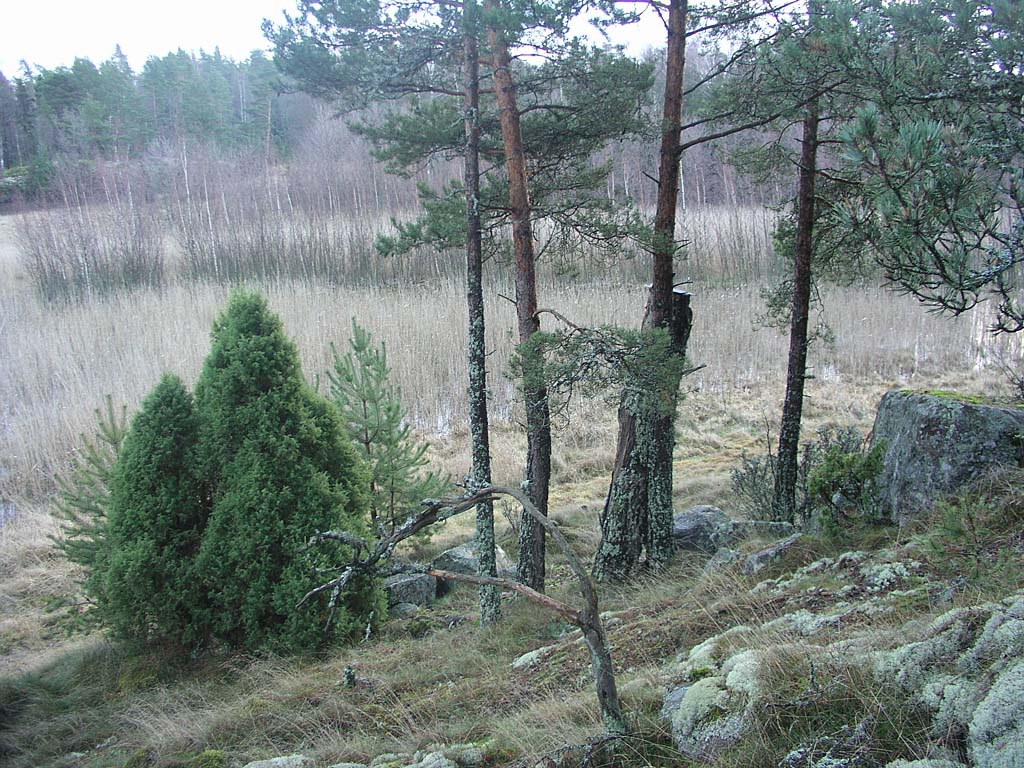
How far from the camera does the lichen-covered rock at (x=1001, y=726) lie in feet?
5.62

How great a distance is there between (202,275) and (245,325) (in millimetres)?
13030

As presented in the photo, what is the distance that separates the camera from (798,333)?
→ 24.0 feet

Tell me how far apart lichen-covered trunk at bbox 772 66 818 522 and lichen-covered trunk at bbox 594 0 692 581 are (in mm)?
1368

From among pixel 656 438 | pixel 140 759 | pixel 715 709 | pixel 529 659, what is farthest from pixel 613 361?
pixel 140 759

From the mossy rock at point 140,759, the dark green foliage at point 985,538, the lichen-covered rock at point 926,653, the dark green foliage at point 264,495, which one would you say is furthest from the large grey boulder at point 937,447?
the mossy rock at point 140,759

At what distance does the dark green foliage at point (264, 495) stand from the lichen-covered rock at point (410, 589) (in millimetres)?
1368

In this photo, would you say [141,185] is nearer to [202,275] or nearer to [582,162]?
[202,275]

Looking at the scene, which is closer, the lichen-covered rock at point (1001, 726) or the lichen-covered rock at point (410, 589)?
the lichen-covered rock at point (1001, 726)

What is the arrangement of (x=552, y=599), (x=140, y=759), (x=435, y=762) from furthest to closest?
(x=140, y=759)
(x=435, y=762)
(x=552, y=599)

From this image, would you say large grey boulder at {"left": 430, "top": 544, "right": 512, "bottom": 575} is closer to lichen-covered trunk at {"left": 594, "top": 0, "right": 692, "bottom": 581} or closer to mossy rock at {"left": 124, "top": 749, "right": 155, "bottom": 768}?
lichen-covered trunk at {"left": 594, "top": 0, "right": 692, "bottom": 581}

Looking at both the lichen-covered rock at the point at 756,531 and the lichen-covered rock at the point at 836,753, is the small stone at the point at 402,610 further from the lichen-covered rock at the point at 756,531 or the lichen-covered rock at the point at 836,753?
the lichen-covered rock at the point at 836,753

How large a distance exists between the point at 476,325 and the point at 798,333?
11.5ft

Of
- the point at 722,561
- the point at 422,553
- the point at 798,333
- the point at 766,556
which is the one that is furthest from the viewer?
the point at 422,553

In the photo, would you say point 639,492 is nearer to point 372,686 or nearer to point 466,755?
point 372,686
